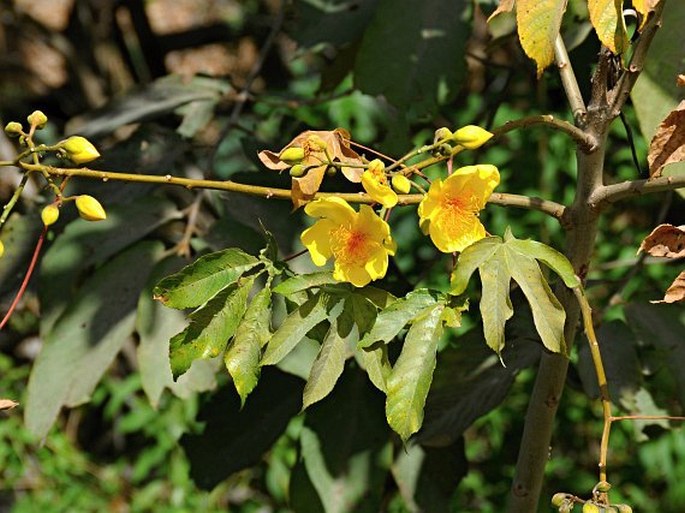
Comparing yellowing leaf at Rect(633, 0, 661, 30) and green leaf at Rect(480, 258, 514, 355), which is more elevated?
yellowing leaf at Rect(633, 0, 661, 30)

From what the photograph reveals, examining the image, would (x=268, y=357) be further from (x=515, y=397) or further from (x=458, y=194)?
(x=515, y=397)

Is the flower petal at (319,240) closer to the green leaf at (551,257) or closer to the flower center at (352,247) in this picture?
the flower center at (352,247)

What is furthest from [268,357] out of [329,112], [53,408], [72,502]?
[72,502]

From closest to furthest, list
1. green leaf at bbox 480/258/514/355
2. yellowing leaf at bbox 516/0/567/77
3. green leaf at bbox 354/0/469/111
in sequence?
1. green leaf at bbox 480/258/514/355
2. yellowing leaf at bbox 516/0/567/77
3. green leaf at bbox 354/0/469/111

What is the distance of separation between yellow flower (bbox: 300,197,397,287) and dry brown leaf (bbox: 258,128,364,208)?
12 millimetres

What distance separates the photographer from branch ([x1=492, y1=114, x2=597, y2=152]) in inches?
33.5

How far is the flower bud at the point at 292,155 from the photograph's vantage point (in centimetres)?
85

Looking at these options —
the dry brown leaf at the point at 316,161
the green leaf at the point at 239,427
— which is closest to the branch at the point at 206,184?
the dry brown leaf at the point at 316,161

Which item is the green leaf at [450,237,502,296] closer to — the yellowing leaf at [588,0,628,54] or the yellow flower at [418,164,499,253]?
the yellow flower at [418,164,499,253]

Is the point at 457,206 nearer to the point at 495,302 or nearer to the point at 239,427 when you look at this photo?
the point at 495,302

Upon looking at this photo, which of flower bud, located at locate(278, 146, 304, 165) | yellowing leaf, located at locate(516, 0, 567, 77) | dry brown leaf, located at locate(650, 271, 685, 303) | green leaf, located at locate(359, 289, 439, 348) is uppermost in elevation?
yellowing leaf, located at locate(516, 0, 567, 77)

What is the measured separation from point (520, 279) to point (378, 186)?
0.13 meters

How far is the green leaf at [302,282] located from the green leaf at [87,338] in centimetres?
52

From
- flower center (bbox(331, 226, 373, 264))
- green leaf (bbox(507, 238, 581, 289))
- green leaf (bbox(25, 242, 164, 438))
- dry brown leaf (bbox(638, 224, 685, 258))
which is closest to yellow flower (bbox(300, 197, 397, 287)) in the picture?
flower center (bbox(331, 226, 373, 264))
